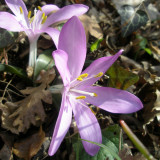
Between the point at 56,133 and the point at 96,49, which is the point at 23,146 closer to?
the point at 56,133

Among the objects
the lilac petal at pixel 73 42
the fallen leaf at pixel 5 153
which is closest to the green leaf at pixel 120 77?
the lilac petal at pixel 73 42

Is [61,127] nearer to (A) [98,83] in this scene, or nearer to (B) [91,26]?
(A) [98,83]

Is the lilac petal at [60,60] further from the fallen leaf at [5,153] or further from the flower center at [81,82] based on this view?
the fallen leaf at [5,153]

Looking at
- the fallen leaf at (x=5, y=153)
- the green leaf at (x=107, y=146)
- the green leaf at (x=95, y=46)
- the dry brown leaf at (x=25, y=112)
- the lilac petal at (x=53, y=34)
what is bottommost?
the fallen leaf at (x=5, y=153)

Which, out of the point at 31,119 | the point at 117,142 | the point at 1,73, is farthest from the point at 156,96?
the point at 1,73

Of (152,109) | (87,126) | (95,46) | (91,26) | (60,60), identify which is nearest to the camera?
(60,60)

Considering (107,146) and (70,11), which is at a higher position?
(70,11)

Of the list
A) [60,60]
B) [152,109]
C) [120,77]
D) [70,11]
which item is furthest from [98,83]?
[60,60]
